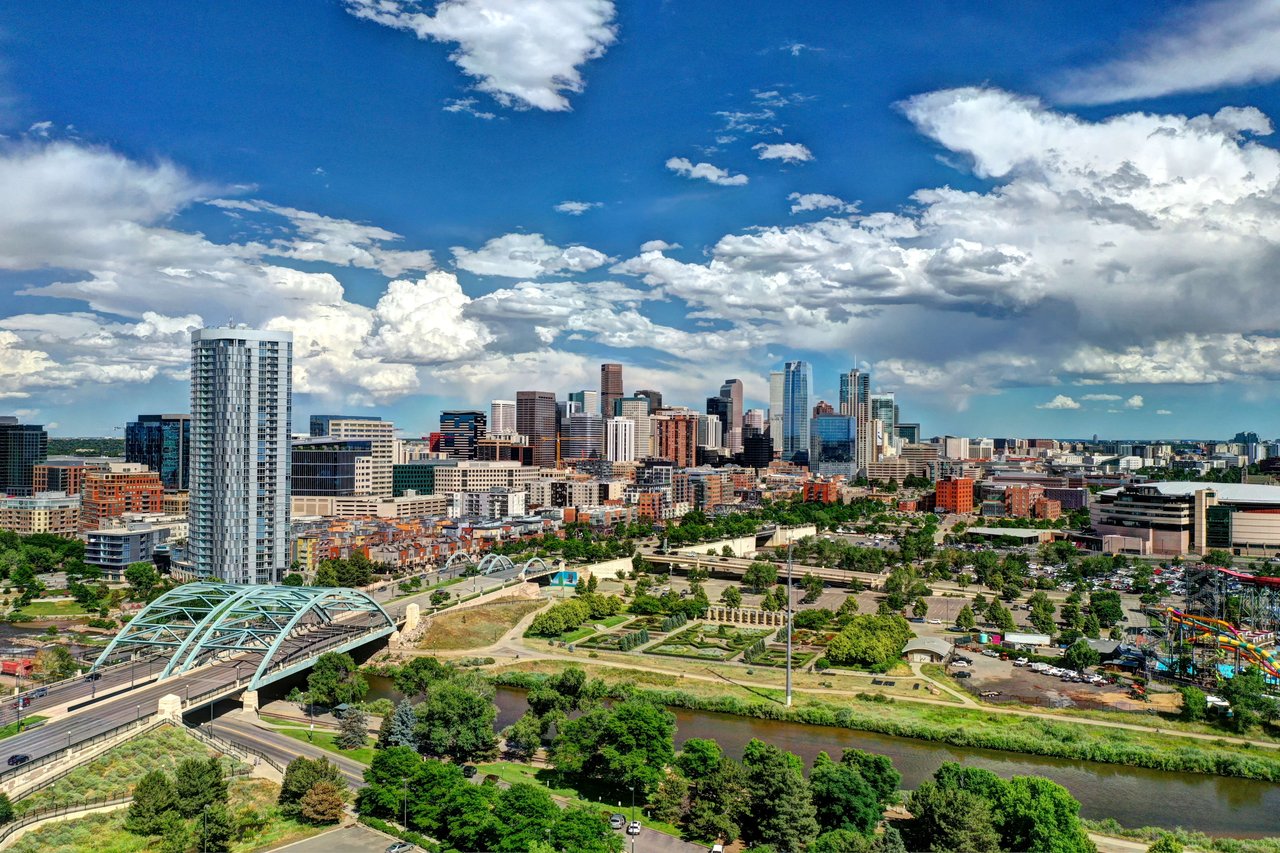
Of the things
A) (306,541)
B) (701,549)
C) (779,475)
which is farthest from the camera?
(779,475)

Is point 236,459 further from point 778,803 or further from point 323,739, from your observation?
point 778,803

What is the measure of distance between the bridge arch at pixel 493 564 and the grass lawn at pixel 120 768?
45.0 meters

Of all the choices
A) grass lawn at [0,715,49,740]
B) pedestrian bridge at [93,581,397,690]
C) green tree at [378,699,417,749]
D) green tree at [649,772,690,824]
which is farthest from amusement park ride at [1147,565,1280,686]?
grass lawn at [0,715,49,740]

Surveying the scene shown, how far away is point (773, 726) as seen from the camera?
39125 millimetres

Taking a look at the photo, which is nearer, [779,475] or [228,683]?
[228,683]

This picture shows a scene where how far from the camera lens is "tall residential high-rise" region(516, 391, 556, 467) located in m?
190

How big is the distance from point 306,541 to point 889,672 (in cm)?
5162

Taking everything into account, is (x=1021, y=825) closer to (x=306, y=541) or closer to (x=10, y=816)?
(x=10, y=816)

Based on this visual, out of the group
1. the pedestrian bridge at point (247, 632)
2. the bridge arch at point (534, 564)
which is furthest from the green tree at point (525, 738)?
the bridge arch at point (534, 564)

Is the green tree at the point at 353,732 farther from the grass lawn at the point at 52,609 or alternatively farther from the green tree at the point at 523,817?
the grass lawn at the point at 52,609

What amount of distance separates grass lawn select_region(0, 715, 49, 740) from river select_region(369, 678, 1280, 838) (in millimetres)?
17213

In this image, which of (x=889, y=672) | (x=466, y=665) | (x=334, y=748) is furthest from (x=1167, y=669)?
(x=334, y=748)

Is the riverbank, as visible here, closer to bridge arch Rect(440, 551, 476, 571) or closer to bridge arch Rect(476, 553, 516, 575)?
bridge arch Rect(476, 553, 516, 575)

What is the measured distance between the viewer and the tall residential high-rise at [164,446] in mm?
121625
